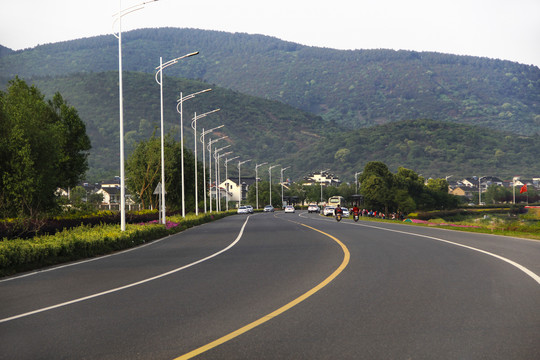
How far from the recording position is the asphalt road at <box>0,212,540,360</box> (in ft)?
23.1

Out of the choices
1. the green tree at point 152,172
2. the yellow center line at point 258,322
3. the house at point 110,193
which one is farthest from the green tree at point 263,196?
the yellow center line at point 258,322

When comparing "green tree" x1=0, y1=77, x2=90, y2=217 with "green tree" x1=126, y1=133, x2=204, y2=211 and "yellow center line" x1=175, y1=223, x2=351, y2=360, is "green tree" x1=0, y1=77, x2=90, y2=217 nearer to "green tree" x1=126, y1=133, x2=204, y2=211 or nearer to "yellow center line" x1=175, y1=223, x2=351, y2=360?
"green tree" x1=126, y1=133, x2=204, y2=211

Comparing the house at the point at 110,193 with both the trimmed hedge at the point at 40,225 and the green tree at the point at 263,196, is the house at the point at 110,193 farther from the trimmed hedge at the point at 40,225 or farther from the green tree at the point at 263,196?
the trimmed hedge at the point at 40,225

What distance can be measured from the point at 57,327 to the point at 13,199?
2727 cm

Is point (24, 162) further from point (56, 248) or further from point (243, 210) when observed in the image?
point (243, 210)

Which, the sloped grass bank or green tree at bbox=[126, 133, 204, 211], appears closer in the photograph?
the sloped grass bank

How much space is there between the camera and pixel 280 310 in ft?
30.7

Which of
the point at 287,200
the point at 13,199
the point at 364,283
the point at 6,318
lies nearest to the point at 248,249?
the point at 364,283

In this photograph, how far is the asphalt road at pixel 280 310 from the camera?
23.1 ft

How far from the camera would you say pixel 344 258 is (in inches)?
696

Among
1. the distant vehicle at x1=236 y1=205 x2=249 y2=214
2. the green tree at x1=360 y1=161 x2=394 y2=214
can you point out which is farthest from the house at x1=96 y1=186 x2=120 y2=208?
the green tree at x1=360 y1=161 x2=394 y2=214

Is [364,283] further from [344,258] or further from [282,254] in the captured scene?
[282,254]

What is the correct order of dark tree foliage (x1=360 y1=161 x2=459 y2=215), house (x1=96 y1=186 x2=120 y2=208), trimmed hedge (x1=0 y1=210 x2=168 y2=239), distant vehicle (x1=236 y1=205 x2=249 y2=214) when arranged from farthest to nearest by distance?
house (x1=96 y1=186 x2=120 y2=208)
dark tree foliage (x1=360 y1=161 x2=459 y2=215)
distant vehicle (x1=236 y1=205 x2=249 y2=214)
trimmed hedge (x1=0 y1=210 x2=168 y2=239)

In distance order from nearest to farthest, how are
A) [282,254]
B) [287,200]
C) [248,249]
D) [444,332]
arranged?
[444,332] → [282,254] → [248,249] → [287,200]
